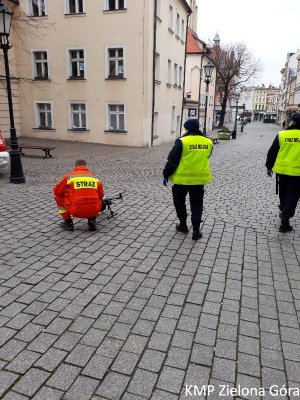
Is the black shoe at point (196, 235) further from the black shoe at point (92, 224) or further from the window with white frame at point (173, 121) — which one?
the window with white frame at point (173, 121)

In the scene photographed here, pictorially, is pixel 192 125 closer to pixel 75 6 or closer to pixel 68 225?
pixel 68 225

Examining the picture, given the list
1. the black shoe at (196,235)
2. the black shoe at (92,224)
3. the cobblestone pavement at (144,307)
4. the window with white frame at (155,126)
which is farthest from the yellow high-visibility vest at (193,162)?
the window with white frame at (155,126)

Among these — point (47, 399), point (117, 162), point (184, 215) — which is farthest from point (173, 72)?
point (47, 399)

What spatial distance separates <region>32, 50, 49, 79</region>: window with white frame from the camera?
69.1 feet

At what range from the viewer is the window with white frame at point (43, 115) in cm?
2175

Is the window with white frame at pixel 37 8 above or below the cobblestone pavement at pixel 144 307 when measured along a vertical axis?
above

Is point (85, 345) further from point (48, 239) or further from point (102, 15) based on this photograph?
point (102, 15)

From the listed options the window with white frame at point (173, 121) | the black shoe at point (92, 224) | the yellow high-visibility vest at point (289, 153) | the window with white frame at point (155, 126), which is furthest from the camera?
the window with white frame at point (173, 121)

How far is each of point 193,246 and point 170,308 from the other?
1812mm

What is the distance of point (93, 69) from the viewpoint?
20188 millimetres

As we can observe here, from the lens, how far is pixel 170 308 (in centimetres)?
352

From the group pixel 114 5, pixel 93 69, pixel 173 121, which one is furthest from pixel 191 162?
pixel 173 121

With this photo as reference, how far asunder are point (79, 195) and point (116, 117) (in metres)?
16.1

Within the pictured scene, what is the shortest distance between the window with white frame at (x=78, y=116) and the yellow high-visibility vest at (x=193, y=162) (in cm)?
1720
